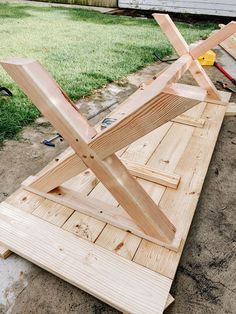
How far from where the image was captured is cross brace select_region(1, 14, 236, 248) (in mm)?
1183

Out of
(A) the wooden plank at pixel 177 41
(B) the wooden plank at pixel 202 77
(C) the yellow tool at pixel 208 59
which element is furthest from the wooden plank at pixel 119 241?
(C) the yellow tool at pixel 208 59

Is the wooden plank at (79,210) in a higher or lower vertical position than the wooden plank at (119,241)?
higher

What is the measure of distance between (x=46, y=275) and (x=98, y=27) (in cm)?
752

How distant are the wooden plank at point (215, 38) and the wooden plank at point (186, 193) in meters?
0.70

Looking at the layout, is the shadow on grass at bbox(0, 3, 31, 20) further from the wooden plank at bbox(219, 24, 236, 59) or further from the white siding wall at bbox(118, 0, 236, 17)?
the wooden plank at bbox(219, 24, 236, 59)

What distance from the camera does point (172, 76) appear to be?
218 centimetres

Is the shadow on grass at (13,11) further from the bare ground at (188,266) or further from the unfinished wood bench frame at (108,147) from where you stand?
the unfinished wood bench frame at (108,147)

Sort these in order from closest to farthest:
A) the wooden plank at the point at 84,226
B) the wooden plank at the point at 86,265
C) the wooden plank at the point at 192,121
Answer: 1. the wooden plank at the point at 86,265
2. the wooden plank at the point at 84,226
3. the wooden plank at the point at 192,121

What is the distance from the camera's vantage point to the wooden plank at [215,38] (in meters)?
3.15

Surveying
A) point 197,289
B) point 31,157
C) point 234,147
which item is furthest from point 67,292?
point 234,147

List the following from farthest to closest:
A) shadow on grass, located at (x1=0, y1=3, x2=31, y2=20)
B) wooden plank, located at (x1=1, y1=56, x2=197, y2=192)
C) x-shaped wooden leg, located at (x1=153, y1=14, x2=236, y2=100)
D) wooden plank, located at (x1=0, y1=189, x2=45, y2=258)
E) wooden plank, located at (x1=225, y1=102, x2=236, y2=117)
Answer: shadow on grass, located at (x1=0, y1=3, x2=31, y2=20) < wooden plank, located at (x1=225, y1=102, x2=236, y2=117) < x-shaped wooden leg, located at (x1=153, y1=14, x2=236, y2=100) < wooden plank, located at (x1=0, y1=189, x2=45, y2=258) < wooden plank, located at (x1=1, y1=56, x2=197, y2=192)

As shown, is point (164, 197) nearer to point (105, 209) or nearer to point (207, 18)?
point (105, 209)

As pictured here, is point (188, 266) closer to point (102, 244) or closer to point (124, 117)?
point (102, 244)

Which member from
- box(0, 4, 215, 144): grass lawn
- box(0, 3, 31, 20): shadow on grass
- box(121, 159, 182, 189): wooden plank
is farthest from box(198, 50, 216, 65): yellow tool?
box(0, 3, 31, 20): shadow on grass
